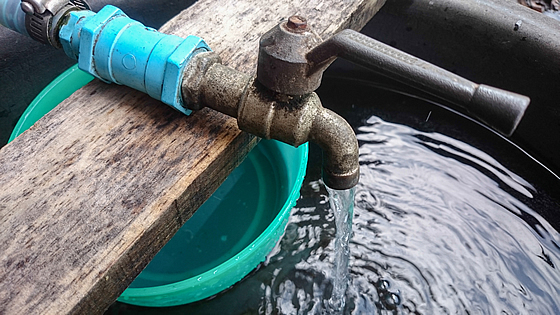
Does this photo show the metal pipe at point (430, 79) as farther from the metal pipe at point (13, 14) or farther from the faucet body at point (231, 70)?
the metal pipe at point (13, 14)

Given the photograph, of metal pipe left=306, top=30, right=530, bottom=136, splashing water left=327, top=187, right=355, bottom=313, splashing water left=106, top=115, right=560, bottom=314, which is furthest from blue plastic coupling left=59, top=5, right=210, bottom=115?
splashing water left=106, top=115, right=560, bottom=314

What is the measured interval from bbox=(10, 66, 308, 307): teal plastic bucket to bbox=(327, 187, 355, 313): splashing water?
15 cm

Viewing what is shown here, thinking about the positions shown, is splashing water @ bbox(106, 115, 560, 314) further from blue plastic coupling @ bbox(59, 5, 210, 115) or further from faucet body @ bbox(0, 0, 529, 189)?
blue plastic coupling @ bbox(59, 5, 210, 115)

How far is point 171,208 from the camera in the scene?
0.78 meters

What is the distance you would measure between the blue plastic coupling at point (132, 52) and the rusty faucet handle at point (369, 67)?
181 millimetres

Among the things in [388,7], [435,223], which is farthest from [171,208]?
[388,7]

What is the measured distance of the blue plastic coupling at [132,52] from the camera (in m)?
0.84

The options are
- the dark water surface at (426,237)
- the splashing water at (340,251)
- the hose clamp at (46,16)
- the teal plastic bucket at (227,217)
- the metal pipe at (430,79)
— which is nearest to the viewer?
the metal pipe at (430,79)

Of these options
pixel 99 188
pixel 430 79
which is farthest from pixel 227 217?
pixel 430 79

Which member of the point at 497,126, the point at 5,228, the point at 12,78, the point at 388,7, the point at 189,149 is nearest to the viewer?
the point at 497,126

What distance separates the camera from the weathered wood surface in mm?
680

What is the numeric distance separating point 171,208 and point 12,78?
1.21 metres

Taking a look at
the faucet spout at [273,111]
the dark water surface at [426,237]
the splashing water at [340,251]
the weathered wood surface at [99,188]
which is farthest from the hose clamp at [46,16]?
the dark water surface at [426,237]

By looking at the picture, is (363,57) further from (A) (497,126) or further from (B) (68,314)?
(B) (68,314)
